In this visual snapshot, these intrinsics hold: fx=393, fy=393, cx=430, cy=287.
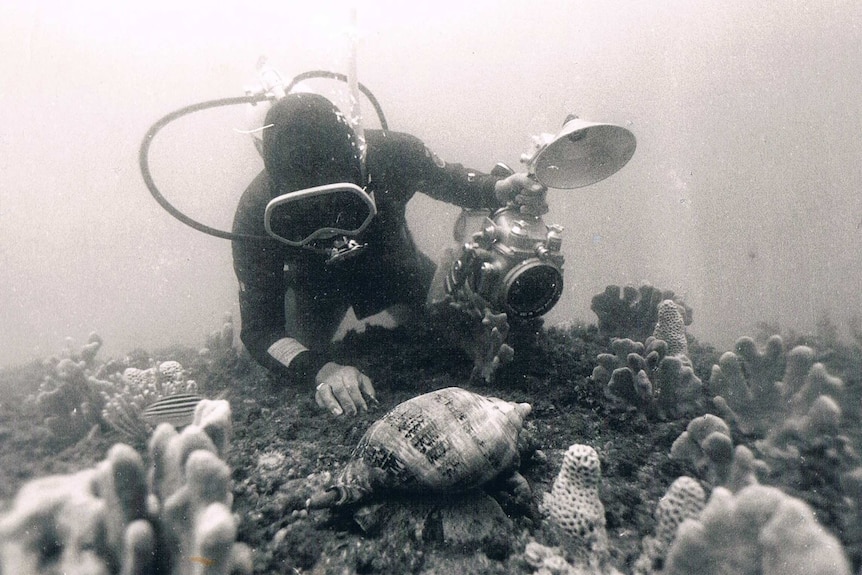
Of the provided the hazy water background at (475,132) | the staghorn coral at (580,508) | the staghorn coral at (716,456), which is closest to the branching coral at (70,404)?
the staghorn coral at (580,508)

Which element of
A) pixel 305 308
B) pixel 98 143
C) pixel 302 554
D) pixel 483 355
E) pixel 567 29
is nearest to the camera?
pixel 302 554

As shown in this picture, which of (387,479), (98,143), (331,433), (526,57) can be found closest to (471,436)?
(387,479)

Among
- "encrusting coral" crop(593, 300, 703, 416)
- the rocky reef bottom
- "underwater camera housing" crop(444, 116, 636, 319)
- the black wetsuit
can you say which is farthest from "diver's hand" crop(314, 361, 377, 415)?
"encrusting coral" crop(593, 300, 703, 416)

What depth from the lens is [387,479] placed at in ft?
6.33

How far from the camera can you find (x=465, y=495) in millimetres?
2094

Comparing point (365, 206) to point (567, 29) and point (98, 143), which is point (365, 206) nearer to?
point (567, 29)

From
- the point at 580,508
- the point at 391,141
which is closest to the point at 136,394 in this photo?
the point at 391,141

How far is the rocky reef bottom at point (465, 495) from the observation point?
6.07 ft

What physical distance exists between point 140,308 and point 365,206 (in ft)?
178

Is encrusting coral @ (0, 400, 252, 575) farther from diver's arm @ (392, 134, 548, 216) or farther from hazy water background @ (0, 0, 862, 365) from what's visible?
hazy water background @ (0, 0, 862, 365)

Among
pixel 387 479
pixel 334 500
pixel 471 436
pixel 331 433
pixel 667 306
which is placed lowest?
pixel 331 433

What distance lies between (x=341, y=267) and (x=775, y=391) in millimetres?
3997

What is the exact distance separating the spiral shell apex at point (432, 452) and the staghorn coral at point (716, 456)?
1.00 meters

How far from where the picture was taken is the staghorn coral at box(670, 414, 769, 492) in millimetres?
1905
